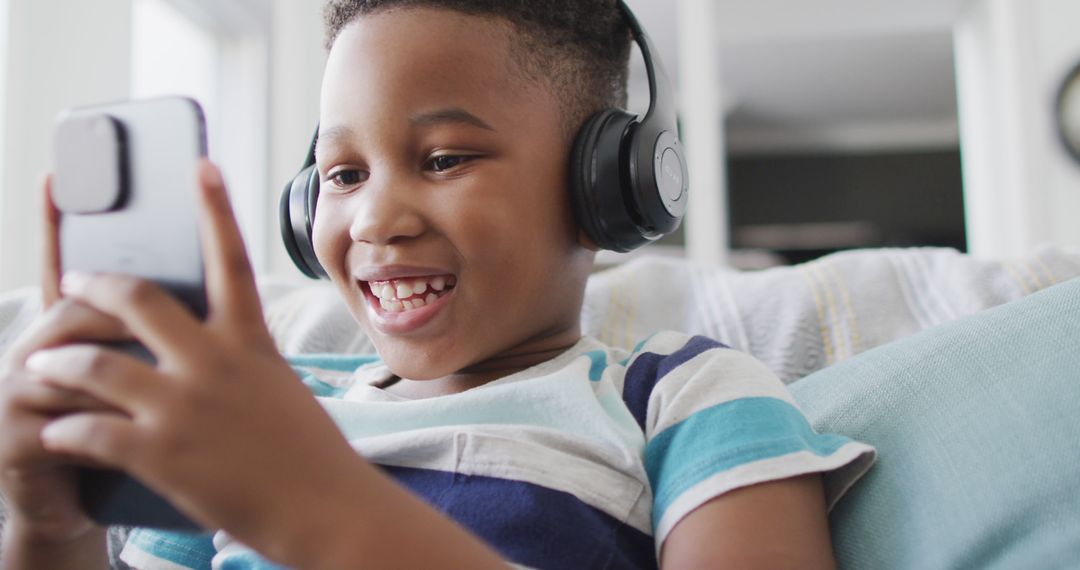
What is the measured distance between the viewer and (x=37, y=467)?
449 mm

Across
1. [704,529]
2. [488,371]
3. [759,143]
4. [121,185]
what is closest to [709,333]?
[488,371]

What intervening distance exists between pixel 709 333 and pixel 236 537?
0.75m

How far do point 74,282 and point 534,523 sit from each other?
1.04ft

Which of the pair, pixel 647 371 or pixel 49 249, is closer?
pixel 49 249

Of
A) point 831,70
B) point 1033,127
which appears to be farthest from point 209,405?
point 831,70

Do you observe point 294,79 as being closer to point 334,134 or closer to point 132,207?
point 334,134

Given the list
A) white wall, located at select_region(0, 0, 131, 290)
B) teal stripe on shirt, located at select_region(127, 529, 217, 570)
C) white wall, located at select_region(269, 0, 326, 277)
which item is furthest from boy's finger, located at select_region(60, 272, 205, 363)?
white wall, located at select_region(269, 0, 326, 277)

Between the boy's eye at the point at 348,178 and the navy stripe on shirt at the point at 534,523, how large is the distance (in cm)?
26

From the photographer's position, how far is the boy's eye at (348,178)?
2.48 feet

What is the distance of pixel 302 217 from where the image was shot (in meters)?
0.83

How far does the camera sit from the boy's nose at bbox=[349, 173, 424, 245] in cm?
69

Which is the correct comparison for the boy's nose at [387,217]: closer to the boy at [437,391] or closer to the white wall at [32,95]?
the boy at [437,391]

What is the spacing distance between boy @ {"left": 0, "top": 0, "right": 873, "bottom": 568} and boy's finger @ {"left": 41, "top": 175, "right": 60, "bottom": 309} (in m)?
0.04

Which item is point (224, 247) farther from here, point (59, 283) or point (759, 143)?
point (759, 143)
